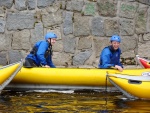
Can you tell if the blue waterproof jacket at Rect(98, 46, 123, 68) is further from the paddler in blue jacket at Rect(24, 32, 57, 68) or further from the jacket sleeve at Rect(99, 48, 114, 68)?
the paddler in blue jacket at Rect(24, 32, 57, 68)

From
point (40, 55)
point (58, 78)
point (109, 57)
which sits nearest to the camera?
point (58, 78)

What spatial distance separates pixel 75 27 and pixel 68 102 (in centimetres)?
350

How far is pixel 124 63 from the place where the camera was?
12266 millimetres

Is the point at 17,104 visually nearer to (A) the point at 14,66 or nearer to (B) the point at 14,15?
(A) the point at 14,66

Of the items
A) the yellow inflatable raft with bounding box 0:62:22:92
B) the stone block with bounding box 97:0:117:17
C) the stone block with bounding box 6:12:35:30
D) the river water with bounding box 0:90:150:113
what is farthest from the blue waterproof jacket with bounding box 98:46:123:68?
the stone block with bounding box 6:12:35:30

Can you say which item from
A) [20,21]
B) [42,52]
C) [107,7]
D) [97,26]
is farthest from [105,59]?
[20,21]

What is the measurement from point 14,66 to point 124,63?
361cm

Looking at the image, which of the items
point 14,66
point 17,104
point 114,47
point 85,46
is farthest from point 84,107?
point 85,46

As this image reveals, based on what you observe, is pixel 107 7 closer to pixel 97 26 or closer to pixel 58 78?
pixel 97 26

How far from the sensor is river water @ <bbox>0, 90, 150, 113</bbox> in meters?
8.19

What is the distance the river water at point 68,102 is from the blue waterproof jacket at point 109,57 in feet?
2.26

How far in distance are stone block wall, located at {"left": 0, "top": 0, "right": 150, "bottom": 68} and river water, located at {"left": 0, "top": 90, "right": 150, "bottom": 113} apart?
2047 millimetres

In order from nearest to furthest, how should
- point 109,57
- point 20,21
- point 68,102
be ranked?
point 68,102 < point 109,57 < point 20,21

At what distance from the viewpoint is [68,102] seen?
8930 millimetres
